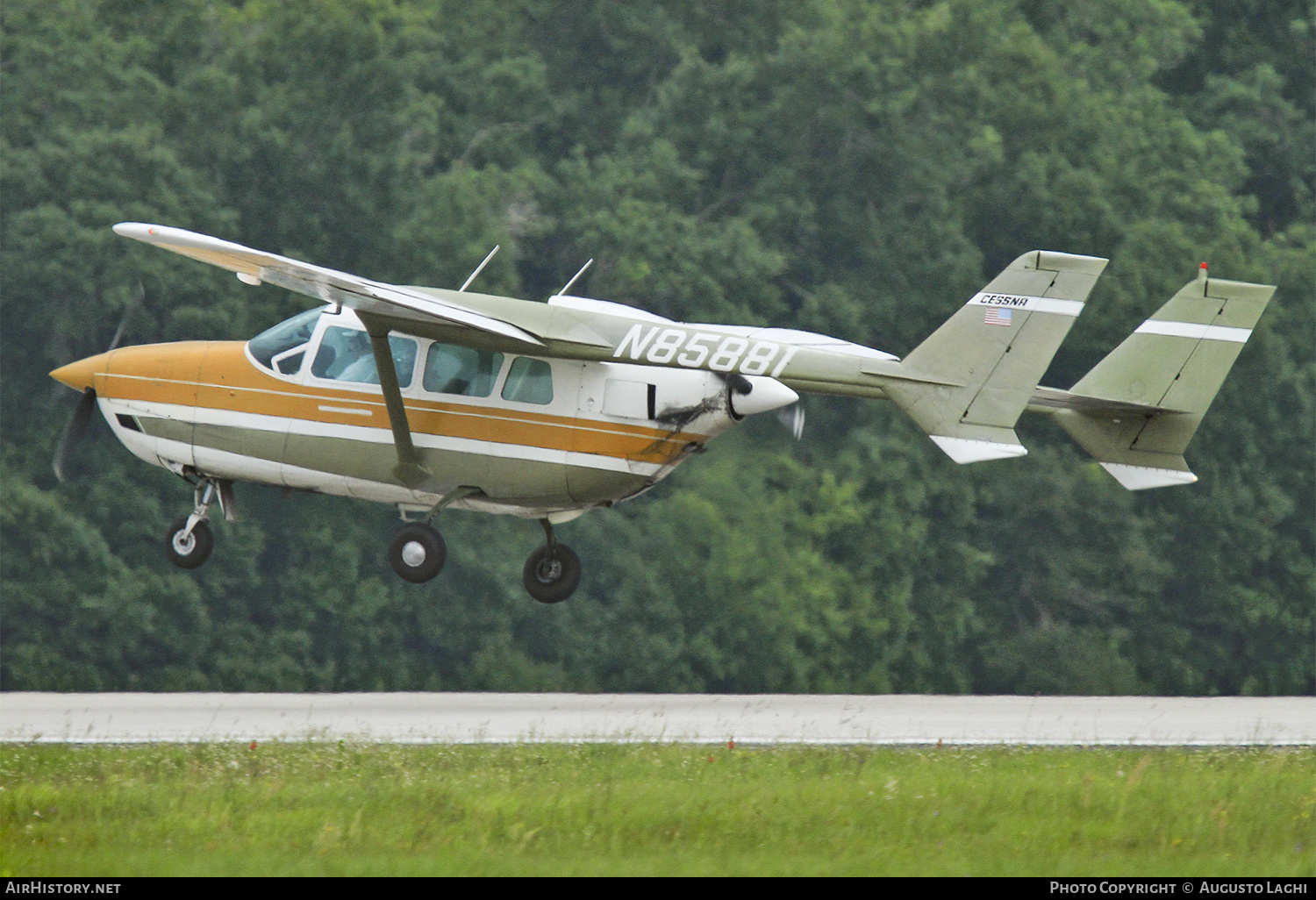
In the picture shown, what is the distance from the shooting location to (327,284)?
1664cm

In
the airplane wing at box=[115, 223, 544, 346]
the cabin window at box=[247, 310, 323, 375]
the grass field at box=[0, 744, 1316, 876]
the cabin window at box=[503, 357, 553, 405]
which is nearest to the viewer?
the grass field at box=[0, 744, 1316, 876]

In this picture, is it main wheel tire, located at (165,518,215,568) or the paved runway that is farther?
main wheel tire, located at (165,518,215,568)

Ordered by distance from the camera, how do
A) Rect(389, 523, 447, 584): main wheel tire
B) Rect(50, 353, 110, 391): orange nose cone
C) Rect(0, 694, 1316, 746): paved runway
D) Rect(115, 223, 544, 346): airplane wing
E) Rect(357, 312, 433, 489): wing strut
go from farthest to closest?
Rect(50, 353, 110, 391): orange nose cone, Rect(389, 523, 447, 584): main wheel tire, Rect(357, 312, 433, 489): wing strut, Rect(115, 223, 544, 346): airplane wing, Rect(0, 694, 1316, 746): paved runway

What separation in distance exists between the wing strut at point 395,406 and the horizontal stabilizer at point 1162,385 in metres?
6.41

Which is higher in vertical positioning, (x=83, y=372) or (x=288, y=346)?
(x=288, y=346)

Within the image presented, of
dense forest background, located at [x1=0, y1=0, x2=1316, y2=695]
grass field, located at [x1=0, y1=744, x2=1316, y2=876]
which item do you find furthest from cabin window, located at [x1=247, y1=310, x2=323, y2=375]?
dense forest background, located at [x1=0, y1=0, x2=1316, y2=695]

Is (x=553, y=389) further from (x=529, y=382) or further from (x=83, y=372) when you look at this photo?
Answer: (x=83, y=372)

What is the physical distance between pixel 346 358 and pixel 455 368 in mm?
1239

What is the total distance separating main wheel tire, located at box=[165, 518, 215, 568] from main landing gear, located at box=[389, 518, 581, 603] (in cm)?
214

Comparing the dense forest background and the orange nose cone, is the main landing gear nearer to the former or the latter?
the orange nose cone

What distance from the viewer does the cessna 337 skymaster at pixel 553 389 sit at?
1672 cm

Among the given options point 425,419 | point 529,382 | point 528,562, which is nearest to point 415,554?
point 528,562

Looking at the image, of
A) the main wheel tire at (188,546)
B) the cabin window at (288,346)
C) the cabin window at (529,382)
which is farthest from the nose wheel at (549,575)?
the main wheel tire at (188,546)

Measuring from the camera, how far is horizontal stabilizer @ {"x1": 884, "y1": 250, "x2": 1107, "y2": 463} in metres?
16.6
